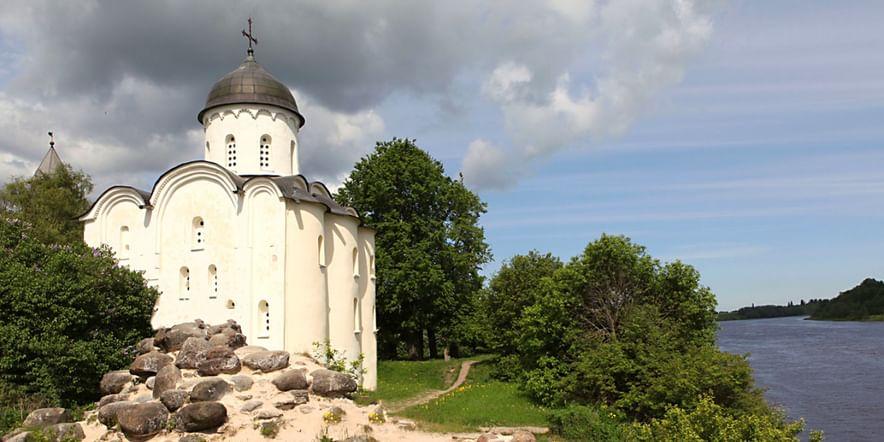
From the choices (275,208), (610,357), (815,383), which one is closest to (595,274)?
(610,357)

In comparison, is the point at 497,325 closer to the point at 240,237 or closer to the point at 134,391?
the point at 240,237

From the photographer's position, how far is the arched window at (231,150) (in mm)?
21250

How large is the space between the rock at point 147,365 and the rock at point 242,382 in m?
2.22

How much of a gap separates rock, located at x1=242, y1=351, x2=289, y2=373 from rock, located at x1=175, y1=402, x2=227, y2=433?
201cm

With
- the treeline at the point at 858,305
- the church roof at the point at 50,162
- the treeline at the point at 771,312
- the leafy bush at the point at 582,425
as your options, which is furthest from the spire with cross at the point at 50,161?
the treeline at the point at 771,312

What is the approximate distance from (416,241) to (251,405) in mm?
16000

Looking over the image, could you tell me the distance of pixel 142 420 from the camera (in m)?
13.0

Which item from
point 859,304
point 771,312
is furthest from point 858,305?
point 771,312

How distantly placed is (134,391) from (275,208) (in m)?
6.12

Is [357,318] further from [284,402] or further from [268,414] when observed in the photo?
[268,414]

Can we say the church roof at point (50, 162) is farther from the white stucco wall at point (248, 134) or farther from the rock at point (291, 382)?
the rock at point (291, 382)

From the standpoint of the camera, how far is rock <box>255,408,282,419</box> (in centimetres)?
1330

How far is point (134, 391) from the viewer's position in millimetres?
14984

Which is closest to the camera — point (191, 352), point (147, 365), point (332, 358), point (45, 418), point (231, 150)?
point (45, 418)
